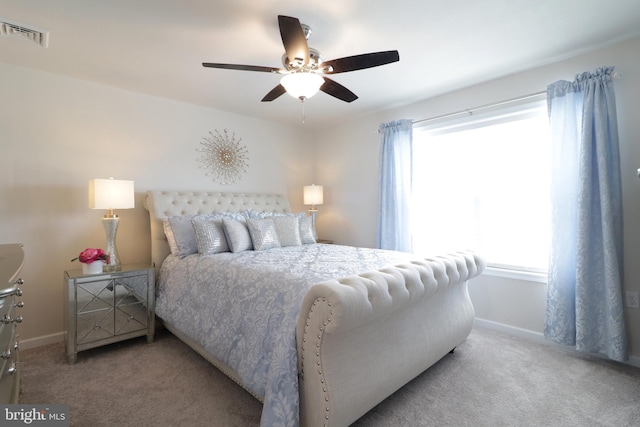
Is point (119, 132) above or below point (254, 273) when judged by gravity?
above

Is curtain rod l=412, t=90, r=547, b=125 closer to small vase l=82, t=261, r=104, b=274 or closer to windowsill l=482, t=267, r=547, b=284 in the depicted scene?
windowsill l=482, t=267, r=547, b=284

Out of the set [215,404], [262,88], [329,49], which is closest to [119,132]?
[262,88]

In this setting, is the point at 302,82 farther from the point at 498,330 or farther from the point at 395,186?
the point at 498,330

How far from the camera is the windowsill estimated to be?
2823 millimetres

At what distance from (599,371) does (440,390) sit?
130 centimetres

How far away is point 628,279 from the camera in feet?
7.80

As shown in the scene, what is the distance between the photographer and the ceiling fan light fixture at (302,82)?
2024 millimetres

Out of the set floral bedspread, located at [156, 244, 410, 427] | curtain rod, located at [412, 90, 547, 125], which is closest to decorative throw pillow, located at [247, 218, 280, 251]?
floral bedspread, located at [156, 244, 410, 427]

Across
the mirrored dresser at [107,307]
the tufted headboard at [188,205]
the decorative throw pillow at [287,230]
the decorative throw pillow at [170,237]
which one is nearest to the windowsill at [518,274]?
the decorative throw pillow at [287,230]

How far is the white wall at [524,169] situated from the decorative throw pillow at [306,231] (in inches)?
38.5

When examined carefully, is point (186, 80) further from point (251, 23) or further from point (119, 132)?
point (251, 23)

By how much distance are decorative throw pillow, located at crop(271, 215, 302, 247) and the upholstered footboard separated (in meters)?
1.59

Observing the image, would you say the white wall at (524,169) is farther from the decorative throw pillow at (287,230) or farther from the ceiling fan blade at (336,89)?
the ceiling fan blade at (336,89)

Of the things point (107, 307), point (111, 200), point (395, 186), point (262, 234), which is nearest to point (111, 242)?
point (111, 200)
